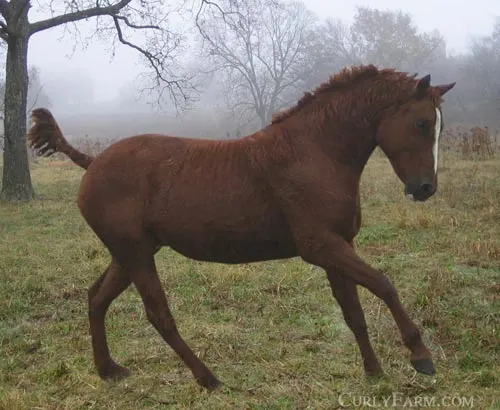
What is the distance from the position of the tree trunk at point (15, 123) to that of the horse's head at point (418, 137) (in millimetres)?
11420

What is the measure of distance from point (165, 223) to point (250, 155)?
69 centimetres

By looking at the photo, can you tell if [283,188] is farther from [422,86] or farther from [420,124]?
[422,86]

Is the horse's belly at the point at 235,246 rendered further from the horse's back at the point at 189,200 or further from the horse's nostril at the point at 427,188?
the horse's nostril at the point at 427,188

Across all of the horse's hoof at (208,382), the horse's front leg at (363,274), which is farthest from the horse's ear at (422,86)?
the horse's hoof at (208,382)

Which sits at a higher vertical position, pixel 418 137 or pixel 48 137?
pixel 48 137

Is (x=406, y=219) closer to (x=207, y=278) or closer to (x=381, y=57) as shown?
(x=207, y=278)

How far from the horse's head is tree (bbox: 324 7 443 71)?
144 feet

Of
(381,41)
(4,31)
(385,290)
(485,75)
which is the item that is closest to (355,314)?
(385,290)

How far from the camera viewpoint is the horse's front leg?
9.88 ft

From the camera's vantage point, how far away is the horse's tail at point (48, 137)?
402 cm

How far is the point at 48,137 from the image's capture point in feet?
13.4

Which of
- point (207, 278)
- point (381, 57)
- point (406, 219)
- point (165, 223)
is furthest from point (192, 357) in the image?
point (381, 57)

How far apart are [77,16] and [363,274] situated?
13042 mm

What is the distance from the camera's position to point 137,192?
348 centimetres
